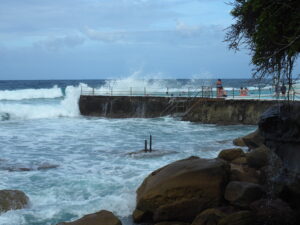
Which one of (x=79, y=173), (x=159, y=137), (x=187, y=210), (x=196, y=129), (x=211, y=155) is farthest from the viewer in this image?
(x=196, y=129)

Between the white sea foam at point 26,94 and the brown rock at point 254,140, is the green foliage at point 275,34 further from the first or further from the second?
the white sea foam at point 26,94

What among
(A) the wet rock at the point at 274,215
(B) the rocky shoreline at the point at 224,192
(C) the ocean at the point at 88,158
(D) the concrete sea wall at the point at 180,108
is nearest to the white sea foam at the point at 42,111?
(D) the concrete sea wall at the point at 180,108

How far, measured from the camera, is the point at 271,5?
650cm

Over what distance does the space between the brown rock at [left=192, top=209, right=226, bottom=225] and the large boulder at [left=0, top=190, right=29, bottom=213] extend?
405 centimetres

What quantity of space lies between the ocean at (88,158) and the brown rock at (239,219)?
7.01 feet

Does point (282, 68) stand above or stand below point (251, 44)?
below

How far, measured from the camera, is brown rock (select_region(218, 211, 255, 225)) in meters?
7.07

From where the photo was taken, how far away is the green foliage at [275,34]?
6.49 meters

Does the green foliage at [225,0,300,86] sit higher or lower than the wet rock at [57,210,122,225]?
higher

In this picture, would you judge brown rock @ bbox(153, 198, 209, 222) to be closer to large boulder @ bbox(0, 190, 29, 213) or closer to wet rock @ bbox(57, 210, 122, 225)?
wet rock @ bbox(57, 210, 122, 225)

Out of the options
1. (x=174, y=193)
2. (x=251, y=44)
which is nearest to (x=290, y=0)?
(x=251, y=44)

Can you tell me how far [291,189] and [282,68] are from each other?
237 centimetres

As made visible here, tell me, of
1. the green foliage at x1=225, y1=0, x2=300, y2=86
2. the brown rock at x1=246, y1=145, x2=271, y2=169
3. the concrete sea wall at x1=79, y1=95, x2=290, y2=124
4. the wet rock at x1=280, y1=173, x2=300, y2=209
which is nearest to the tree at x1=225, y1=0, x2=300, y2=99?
the green foliage at x1=225, y1=0, x2=300, y2=86

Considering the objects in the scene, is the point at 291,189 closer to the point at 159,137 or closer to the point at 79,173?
the point at 79,173
